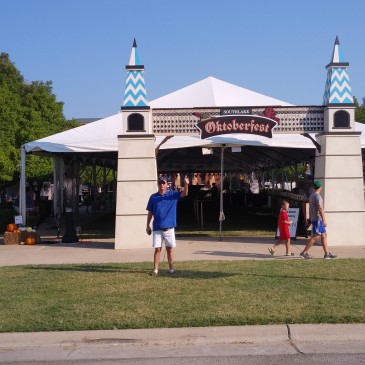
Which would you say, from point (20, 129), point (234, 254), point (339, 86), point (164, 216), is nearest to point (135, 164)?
point (234, 254)

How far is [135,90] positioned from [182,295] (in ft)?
24.3

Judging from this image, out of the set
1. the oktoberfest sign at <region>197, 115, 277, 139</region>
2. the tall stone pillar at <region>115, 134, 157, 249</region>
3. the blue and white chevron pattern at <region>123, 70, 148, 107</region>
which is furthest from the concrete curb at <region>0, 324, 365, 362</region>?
the blue and white chevron pattern at <region>123, 70, 148, 107</region>

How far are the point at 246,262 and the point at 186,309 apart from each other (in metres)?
3.95

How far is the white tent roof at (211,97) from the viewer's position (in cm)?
1775

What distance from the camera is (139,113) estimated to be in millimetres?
14258

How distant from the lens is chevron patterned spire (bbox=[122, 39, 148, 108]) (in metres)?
14.3

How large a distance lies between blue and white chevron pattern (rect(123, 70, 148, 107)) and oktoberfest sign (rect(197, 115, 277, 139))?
5.14 feet

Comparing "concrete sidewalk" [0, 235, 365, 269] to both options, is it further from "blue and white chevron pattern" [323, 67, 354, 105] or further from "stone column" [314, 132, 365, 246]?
"blue and white chevron pattern" [323, 67, 354, 105]

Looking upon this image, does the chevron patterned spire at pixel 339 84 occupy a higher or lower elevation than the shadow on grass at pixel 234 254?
higher

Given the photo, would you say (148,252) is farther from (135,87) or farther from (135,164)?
(135,87)

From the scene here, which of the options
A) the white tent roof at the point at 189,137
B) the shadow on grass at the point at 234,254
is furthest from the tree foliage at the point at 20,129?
the shadow on grass at the point at 234,254

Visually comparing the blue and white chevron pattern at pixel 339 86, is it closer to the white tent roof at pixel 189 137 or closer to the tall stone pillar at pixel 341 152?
the tall stone pillar at pixel 341 152

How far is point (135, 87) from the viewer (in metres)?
14.3

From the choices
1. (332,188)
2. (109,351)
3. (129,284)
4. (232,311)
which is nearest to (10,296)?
(129,284)
